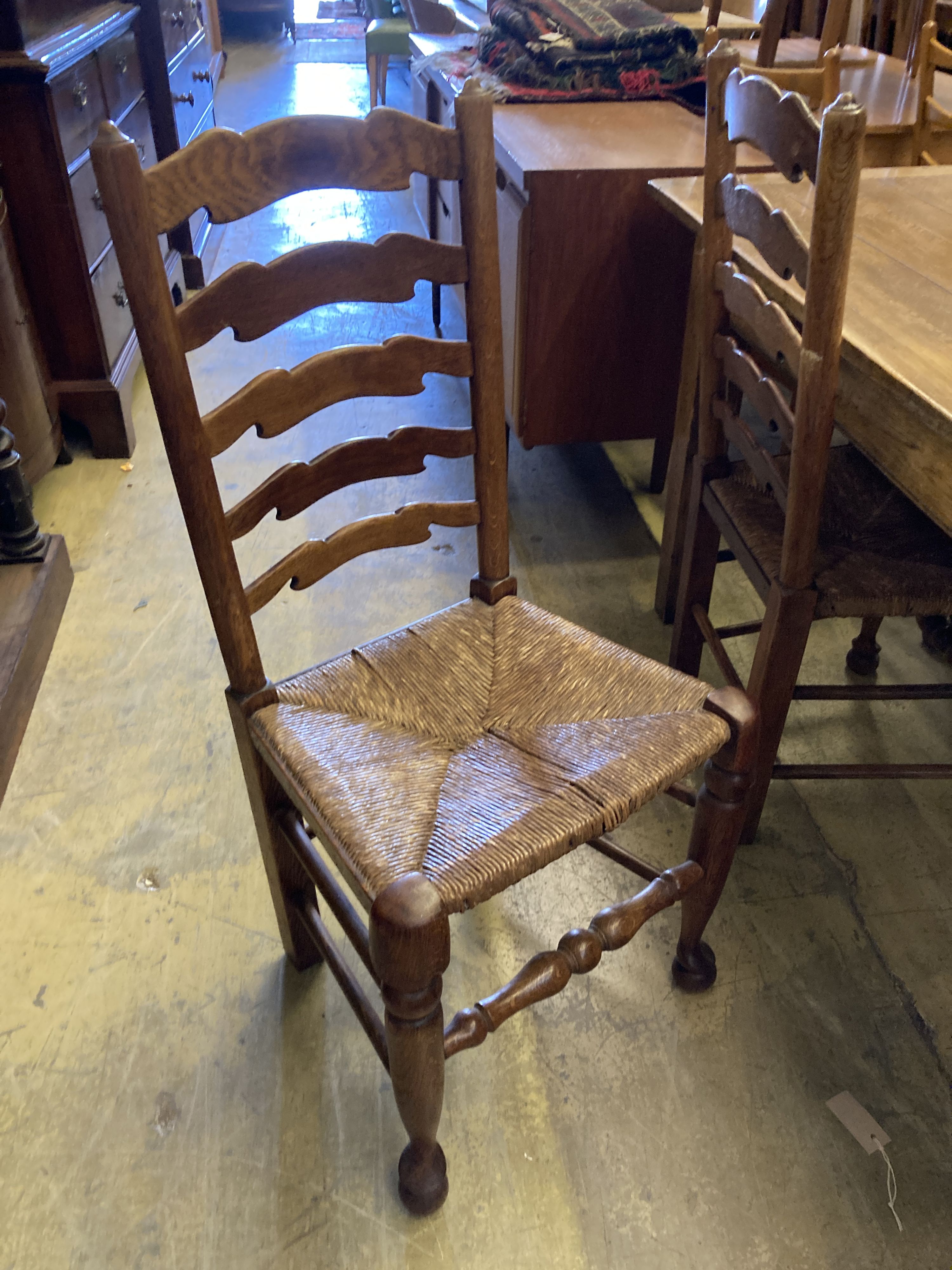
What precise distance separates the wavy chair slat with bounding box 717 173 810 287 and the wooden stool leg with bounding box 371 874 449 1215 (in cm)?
74

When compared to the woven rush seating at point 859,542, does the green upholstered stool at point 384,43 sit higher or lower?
higher

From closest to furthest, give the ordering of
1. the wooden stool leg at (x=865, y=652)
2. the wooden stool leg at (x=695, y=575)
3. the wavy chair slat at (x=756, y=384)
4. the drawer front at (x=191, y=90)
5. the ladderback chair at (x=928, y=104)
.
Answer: the wavy chair slat at (x=756, y=384), the wooden stool leg at (x=695, y=575), the wooden stool leg at (x=865, y=652), the ladderback chair at (x=928, y=104), the drawer front at (x=191, y=90)

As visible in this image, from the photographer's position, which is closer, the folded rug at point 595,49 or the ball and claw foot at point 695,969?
the ball and claw foot at point 695,969

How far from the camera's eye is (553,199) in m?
1.63

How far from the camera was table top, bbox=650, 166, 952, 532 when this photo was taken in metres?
0.90

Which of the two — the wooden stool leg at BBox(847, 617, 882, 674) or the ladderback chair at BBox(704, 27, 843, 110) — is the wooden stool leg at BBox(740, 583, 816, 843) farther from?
the ladderback chair at BBox(704, 27, 843, 110)

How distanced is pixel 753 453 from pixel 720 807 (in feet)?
1.62

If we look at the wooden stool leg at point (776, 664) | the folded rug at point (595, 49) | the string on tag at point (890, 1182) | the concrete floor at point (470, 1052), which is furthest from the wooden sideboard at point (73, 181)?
the string on tag at point (890, 1182)

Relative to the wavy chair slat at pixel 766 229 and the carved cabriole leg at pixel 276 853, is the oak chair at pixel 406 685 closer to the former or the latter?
the carved cabriole leg at pixel 276 853

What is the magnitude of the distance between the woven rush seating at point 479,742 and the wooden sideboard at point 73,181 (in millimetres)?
1338

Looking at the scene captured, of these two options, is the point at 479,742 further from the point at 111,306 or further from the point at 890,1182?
the point at 111,306

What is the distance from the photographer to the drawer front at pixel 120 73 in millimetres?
2369

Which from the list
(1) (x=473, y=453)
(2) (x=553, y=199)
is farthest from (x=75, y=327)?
(1) (x=473, y=453)

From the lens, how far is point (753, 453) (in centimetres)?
121
